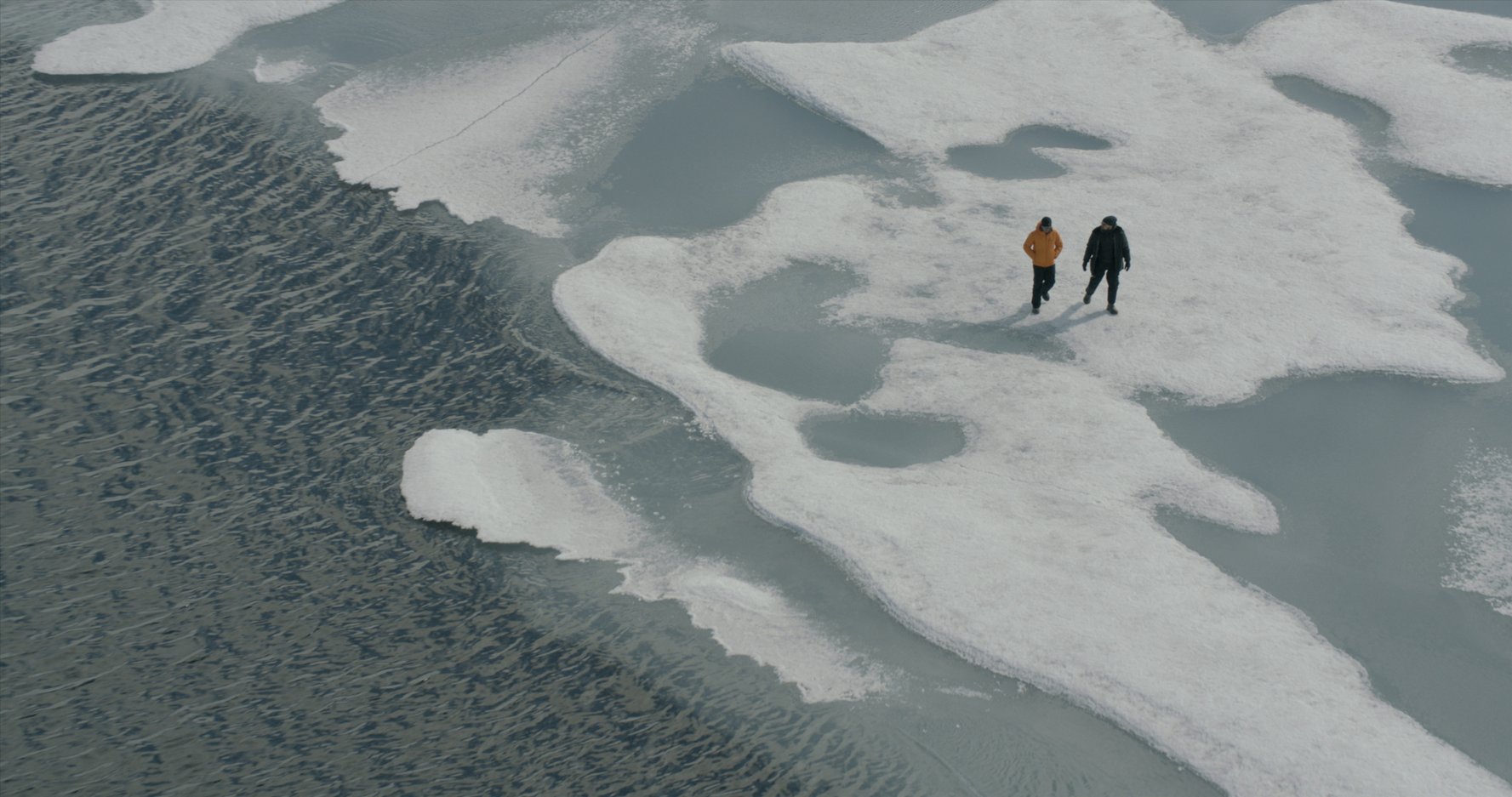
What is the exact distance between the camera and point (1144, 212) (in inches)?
750

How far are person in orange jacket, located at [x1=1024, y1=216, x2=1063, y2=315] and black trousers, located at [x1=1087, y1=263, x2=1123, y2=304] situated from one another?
54cm

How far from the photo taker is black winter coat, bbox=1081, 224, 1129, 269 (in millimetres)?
16312

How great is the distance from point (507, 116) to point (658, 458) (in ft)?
31.6

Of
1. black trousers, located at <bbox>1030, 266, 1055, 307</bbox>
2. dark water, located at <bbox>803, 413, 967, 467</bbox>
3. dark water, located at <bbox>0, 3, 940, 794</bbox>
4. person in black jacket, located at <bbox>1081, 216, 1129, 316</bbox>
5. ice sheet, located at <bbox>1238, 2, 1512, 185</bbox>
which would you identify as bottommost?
dark water, located at <bbox>0, 3, 940, 794</bbox>

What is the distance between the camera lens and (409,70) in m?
23.2

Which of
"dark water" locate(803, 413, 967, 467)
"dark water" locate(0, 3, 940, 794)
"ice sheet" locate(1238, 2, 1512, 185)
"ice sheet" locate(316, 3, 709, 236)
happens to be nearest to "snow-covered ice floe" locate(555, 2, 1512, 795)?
"dark water" locate(803, 413, 967, 467)

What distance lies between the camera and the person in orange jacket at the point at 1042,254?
16.3 meters

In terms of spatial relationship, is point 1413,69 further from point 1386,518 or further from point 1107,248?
point 1386,518

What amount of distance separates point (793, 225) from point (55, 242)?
38.3 ft

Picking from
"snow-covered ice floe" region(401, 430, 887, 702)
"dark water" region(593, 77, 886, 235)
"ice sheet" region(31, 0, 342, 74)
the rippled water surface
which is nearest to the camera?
the rippled water surface

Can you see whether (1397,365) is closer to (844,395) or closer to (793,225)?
(844,395)

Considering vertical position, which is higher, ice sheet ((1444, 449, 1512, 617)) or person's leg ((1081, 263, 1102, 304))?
person's leg ((1081, 263, 1102, 304))

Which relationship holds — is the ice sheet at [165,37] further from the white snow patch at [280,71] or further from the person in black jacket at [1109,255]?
the person in black jacket at [1109,255]

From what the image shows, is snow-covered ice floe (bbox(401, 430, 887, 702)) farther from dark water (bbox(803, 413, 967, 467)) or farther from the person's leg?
the person's leg
